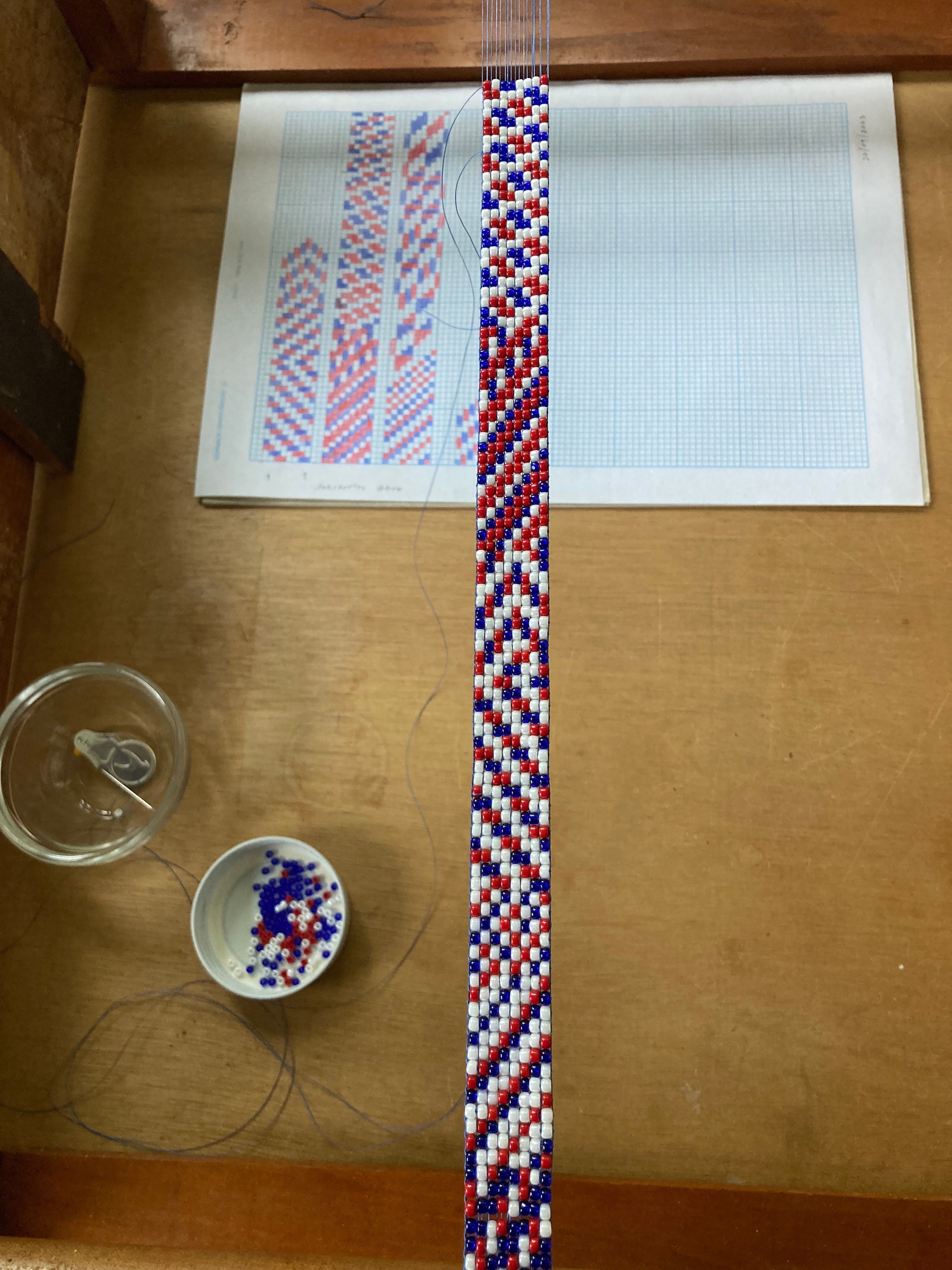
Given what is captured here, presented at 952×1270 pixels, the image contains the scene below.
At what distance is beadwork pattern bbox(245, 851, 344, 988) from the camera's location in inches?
33.6

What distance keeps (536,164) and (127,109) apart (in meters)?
0.63

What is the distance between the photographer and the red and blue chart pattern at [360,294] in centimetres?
100

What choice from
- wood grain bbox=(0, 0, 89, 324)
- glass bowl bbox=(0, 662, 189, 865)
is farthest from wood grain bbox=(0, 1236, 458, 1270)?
wood grain bbox=(0, 0, 89, 324)

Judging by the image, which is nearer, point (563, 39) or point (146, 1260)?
point (146, 1260)

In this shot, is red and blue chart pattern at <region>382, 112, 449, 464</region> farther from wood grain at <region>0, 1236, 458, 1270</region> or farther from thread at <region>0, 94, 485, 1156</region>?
wood grain at <region>0, 1236, 458, 1270</region>

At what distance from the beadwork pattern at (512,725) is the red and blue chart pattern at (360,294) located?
0.32 metres

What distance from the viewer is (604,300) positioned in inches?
40.2

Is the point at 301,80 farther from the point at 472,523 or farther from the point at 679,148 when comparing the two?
the point at 472,523

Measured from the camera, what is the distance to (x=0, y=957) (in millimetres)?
897

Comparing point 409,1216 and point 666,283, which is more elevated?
point 666,283

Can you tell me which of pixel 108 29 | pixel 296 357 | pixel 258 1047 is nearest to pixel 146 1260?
pixel 258 1047

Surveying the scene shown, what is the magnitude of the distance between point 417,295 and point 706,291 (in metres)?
0.31

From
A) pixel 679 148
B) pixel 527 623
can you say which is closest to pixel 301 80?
pixel 679 148

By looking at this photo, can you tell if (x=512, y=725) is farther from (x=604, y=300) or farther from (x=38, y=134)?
(x=38, y=134)
